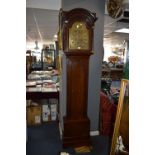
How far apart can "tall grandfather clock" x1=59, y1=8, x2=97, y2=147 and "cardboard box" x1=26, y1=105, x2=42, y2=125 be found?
1.24 meters

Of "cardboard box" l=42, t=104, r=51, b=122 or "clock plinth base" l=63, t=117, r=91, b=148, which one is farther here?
"cardboard box" l=42, t=104, r=51, b=122

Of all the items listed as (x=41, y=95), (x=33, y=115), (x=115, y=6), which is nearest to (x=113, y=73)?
(x=41, y=95)

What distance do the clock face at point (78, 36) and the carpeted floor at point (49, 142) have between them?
64.3 inches

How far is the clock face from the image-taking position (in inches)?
113

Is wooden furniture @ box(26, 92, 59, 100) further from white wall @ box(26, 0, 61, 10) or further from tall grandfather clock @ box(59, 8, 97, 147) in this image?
white wall @ box(26, 0, 61, 10)

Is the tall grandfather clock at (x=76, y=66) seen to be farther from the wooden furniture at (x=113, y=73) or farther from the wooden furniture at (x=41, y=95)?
the wooden furniture at (x=113, y=73)

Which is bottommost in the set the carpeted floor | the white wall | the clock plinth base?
the carpeted floor

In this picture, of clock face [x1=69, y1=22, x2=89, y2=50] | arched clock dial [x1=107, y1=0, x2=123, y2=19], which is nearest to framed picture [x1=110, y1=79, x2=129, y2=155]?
clock face [x1=69, y1=22, x2=89, y2=50]

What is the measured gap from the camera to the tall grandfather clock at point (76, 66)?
284cm

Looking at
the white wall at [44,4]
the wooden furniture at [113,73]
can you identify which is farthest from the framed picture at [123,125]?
the wooden furniture at [113,73]
